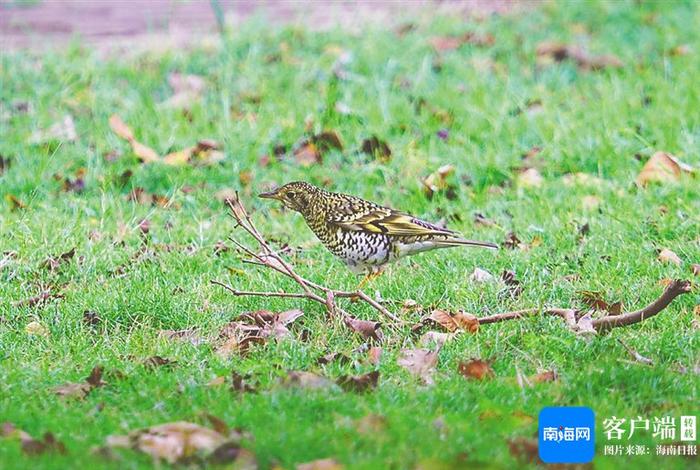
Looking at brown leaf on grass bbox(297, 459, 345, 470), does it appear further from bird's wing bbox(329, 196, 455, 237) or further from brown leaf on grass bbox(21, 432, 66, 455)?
bird's wing bbox(329, 196, 455, 237)

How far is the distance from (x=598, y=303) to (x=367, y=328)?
117 cm

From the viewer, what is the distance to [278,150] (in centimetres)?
898

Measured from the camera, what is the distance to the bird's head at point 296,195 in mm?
6730

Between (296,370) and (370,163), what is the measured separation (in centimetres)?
361

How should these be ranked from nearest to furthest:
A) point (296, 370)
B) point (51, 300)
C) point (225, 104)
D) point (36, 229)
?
point (296, 370) → point (51, 300) → point (36, 229) → point (225, 104)

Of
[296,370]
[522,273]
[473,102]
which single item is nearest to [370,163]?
[473,102]

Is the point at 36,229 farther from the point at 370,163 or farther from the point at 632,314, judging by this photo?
the point at 632,314

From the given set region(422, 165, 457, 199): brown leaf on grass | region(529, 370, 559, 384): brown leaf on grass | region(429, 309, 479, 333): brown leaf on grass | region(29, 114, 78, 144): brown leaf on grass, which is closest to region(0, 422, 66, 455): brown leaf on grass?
region(529, 370, 559, 384): brown leaf on grass

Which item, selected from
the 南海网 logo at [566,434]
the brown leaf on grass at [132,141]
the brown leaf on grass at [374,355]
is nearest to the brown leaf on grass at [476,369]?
the brown leaf on grass at [374,355]

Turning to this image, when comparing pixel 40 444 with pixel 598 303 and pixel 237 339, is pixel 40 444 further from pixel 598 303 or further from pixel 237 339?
pixel 598 303

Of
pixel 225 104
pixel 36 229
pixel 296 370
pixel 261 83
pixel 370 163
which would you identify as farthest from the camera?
pixel 261 83

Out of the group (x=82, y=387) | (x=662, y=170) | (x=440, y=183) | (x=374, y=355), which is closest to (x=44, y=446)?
(x=82, y=387)

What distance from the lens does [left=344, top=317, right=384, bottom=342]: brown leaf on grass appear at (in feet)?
18.9

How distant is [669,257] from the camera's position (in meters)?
6.65
